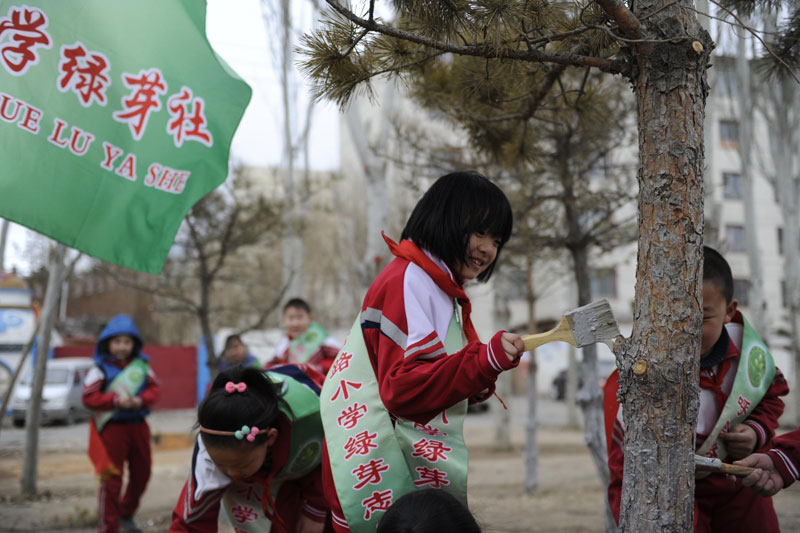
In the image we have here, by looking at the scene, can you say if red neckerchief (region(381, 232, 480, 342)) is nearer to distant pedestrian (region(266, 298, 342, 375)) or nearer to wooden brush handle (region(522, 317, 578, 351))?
wooden brush handle (region(522, 317, 578, 351))

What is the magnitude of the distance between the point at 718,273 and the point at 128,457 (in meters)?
4.71

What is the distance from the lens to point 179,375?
2411 centimetres

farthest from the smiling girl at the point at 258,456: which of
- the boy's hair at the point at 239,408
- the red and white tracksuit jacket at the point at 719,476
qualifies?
the red and white tracksuit jacket at the point at 719,476

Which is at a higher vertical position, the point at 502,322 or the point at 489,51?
the point at 489,51

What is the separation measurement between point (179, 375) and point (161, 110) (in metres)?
22.2

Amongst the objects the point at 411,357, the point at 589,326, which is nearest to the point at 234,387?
the point at 411,357

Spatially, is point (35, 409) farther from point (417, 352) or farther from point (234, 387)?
point (417, 352)

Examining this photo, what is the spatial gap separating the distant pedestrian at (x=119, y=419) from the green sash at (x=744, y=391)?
4.32m

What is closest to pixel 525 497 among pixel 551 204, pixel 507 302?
pixel 551 204

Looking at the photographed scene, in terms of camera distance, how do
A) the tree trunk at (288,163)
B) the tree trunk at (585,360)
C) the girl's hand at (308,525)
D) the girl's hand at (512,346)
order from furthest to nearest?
the tree trunk at (288,163), the tree trunk at (585,360), the girl's hand at (308,525), the girl's hand at (512,346)

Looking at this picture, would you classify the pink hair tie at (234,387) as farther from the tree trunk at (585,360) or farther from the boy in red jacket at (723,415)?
the tree trunk at (585,360)

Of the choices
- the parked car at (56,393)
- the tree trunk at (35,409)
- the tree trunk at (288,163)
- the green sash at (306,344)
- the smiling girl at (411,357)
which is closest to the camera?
the smiling girl at (411,357)

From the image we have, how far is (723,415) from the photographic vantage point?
2469mm

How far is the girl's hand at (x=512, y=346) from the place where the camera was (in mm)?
1840
